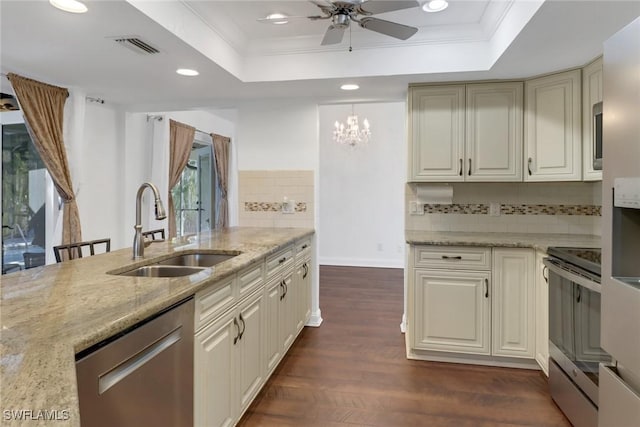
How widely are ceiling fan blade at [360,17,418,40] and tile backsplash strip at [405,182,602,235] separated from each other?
1624 mm

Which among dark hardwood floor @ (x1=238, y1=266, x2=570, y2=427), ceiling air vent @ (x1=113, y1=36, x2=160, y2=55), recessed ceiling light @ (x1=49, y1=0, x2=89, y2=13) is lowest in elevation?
A: dark hardwood floor @ (x1=238, y1=266, x2=570, y2=427)

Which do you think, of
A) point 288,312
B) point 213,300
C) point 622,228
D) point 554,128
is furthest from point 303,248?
point 622,228

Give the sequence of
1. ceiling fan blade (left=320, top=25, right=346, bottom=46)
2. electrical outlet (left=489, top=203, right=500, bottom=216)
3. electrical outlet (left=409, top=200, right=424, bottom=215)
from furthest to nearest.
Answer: electrical outlet (left=409, top=200, right=424, bottom=215) → electrical outlet (left=489, top=203, right=500, bottom=216) → ceiling fan blade (left=320, top=25, right=346, bottom=46)

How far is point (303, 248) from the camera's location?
347 cm

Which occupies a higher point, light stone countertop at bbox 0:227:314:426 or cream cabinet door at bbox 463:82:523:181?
cream cabinet door at bbox 463:82:523:181

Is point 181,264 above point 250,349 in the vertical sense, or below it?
above

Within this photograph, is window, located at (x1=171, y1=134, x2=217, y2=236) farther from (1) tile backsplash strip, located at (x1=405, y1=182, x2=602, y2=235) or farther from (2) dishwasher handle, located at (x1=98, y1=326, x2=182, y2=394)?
(2) dishwasher handle, located at (x1=98, y1=326, x2=182, y2=394)

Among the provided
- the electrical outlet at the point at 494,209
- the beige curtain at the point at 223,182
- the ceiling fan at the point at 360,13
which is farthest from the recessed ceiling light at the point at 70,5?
the beige curtain at the point at 223,182

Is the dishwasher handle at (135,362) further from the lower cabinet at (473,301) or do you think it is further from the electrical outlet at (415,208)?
the electrical outlet at (415,208)

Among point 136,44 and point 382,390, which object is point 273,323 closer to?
point 382,390

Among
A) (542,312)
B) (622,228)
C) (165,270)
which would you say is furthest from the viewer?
(542,312)

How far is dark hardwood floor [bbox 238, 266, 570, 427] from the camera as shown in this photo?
2234 mm

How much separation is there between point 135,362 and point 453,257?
2310 mm

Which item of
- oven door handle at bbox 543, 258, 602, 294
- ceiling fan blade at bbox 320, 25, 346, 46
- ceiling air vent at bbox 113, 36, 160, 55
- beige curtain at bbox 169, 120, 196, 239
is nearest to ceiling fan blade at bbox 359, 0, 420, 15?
ceiling fan blade at bbox 320, 25, 346, 46
